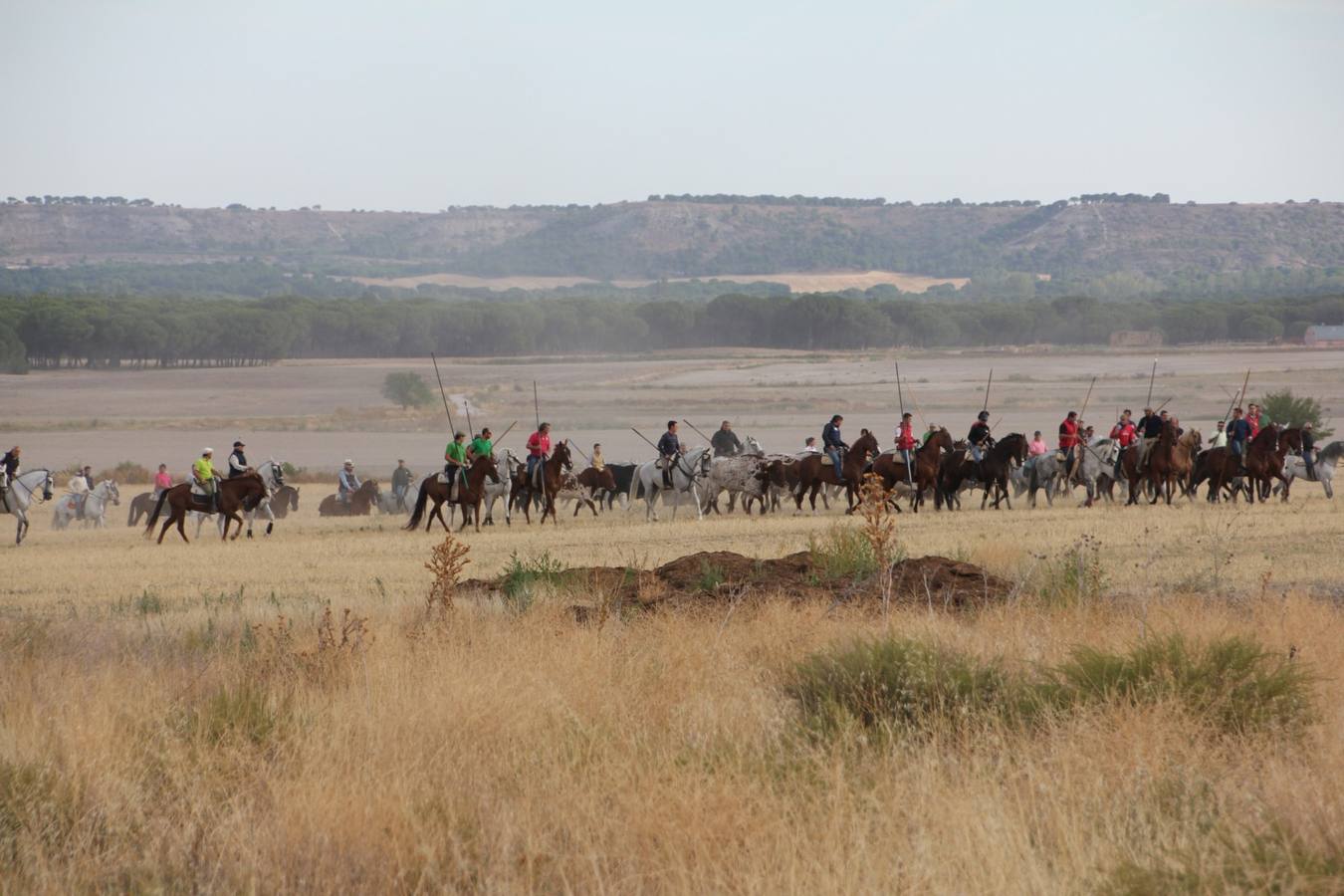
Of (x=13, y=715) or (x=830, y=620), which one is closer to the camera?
(x=13, y=715)

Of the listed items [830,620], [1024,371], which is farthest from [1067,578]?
A: [1024,371]

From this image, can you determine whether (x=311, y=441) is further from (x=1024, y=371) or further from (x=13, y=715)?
(x=13, y=715)

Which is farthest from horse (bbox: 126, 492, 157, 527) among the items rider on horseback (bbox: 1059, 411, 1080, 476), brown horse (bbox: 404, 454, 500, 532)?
rider on horseback (bbox: 1059, 411, 1080, 476)

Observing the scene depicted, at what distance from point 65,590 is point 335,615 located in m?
6.83

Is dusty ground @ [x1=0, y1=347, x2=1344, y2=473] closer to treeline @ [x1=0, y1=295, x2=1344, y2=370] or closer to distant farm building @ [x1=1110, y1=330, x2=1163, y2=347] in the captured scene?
treeline @ [x1=0, y1=295, x2=1344, y2=370]

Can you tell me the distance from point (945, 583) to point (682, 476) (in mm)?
16855

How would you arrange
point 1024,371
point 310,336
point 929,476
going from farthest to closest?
1. point 310,336
2. point 1024,371
3. point 929,476

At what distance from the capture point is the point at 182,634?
1336cm

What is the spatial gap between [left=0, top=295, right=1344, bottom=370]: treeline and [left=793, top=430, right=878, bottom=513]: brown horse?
92962 millimetres

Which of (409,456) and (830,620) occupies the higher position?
(830,620)

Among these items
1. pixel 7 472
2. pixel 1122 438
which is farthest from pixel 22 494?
pixel 1122 438

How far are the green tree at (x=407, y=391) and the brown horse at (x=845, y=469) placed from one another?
55.7 m

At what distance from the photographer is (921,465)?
1142 inches

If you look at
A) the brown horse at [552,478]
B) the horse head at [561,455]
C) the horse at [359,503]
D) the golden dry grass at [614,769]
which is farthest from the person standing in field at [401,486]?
the golden dry grass at [614,769]
